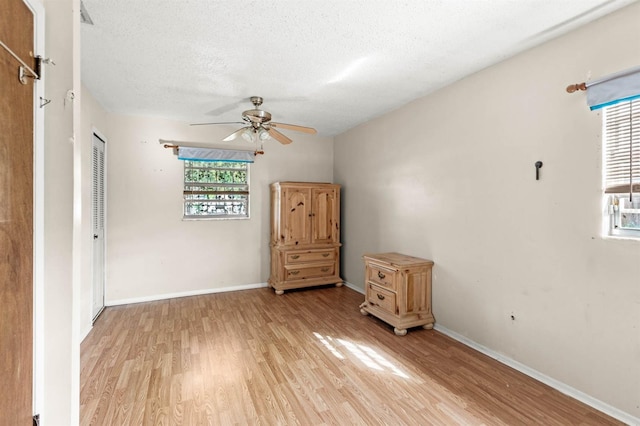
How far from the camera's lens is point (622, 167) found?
1.81m

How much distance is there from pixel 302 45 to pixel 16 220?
2.00 metres

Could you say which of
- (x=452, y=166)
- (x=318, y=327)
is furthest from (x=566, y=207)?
(x=318, y=327)

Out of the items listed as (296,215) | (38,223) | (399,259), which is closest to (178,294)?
(296,215)

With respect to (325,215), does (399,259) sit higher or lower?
lower

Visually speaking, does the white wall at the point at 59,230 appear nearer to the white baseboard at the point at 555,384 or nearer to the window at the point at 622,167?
the white baseboard at the point at 555,384

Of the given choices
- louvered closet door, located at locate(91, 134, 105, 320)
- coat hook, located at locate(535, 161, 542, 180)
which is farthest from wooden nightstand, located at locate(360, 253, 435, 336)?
louvered closet door, located at locate(91, 134, 105, 320)

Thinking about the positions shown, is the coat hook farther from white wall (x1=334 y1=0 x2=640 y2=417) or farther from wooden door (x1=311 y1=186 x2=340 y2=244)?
wooden door (x1=311 y1=186 x2=340 y2=244)

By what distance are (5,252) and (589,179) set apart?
2982 mm

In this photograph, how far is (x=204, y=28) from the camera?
200 cm

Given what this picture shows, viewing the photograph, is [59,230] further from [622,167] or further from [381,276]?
[622,167]

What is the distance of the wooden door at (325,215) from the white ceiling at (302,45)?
5.04ft

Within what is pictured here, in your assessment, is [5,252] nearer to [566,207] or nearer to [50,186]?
[50,186]

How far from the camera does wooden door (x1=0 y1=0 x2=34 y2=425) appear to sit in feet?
3.03

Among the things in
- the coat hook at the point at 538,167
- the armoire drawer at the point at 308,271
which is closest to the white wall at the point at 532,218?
the coat hook at the point at 538,167
